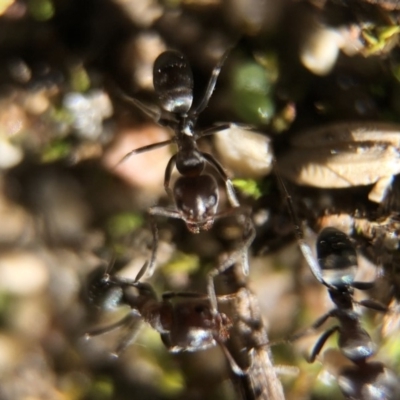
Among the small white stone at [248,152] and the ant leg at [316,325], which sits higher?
the small white stone at [248,152]

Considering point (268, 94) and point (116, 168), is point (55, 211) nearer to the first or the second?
point (116, 168)

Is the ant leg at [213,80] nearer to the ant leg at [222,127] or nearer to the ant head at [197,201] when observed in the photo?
the ant leg at [222,127]

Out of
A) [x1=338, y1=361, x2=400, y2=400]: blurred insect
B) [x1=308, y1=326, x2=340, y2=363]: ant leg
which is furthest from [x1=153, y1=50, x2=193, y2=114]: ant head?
[x1=338, y1=361, x2=400, y2=400]: blurred insect

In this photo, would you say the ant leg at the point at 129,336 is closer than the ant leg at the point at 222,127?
No

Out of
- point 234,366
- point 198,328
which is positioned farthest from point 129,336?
point 234,366

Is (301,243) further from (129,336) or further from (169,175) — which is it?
(129,336)

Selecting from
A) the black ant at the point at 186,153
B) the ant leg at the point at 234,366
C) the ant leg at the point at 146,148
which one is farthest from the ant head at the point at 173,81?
the ant leg at the point at 234,366

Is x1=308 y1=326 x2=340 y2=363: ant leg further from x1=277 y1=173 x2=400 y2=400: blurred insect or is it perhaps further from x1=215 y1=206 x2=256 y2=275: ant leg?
x1=215 y1=206 x2=256 y2=275: ant leg

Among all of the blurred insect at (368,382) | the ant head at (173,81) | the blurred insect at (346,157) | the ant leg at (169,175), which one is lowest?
the blurred insect at (368,382)
